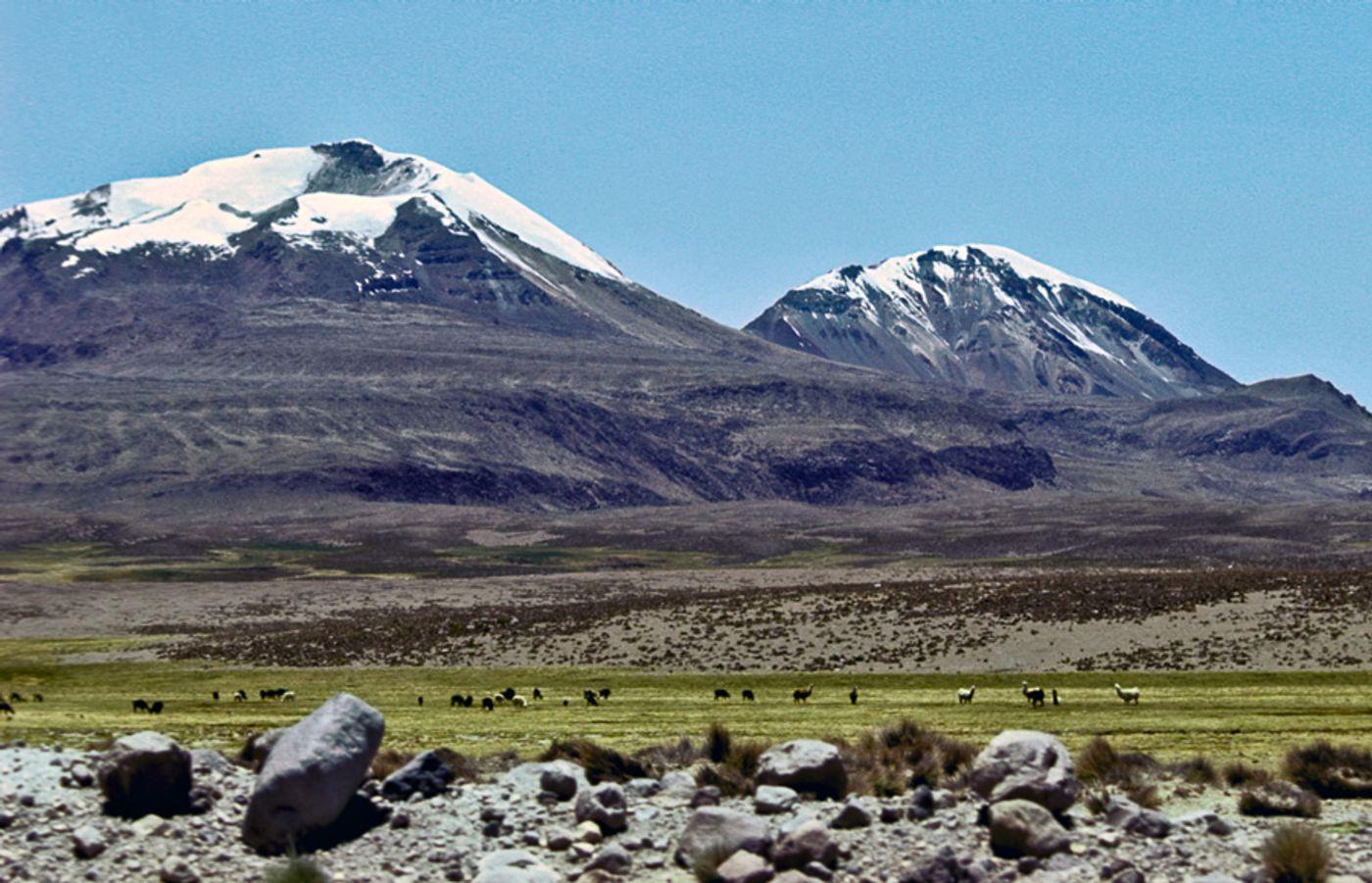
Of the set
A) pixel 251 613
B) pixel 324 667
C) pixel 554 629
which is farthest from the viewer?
pixel 251 613

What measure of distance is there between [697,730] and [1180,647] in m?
31.4

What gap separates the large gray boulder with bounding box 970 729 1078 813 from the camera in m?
19.7

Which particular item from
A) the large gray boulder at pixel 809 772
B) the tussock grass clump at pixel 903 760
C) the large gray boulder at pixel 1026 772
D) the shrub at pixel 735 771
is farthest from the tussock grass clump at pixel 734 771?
the large gray boulder at pixel 1026 772

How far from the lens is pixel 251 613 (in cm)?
9544

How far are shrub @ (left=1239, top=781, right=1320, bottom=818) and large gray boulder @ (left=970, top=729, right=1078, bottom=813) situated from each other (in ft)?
8.50

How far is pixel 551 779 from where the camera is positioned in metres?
21.6

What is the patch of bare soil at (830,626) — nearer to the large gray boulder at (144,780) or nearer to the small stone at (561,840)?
the small stone at (561,840)

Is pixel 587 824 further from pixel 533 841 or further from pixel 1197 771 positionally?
pixel 1197 771

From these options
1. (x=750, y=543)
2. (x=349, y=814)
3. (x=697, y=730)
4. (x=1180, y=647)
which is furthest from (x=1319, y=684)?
(x=750, y=543)

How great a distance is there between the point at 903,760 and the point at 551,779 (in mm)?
5382

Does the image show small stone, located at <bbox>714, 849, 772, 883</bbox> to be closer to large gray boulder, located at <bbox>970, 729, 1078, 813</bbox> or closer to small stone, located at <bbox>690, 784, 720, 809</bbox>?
small stone, located at <bbox>690, 784, 720, 809</bbox>

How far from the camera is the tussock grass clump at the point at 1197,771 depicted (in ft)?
75.0

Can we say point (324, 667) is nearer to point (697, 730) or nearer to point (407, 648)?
point (407, 648)

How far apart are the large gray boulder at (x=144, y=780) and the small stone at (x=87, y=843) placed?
3.29ft
